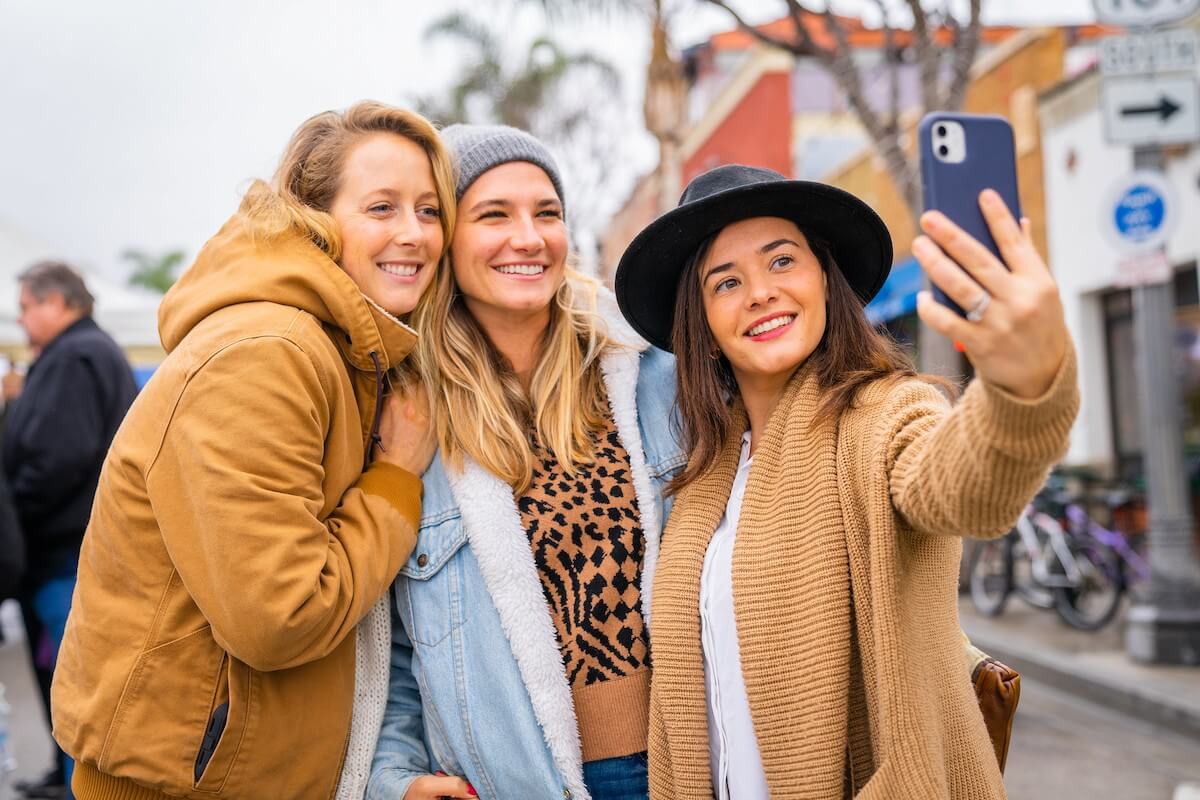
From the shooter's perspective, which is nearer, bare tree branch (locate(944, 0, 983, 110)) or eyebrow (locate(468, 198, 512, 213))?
eyebrow (locate(468, 198, 512, 213))

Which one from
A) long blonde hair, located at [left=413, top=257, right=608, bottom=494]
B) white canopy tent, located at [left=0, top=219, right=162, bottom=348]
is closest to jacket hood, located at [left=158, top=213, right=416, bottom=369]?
long blonde hair, located at [left=413, top=257, right=608, bottom=494]


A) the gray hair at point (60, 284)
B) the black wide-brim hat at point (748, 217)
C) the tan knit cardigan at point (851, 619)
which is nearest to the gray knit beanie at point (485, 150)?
the black wide-brim hat at point (748, 217)

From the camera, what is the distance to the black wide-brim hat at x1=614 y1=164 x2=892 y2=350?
222cm

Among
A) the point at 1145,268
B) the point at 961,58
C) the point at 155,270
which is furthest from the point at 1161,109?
the point at 155,270

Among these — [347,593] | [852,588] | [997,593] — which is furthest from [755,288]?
[997,593]

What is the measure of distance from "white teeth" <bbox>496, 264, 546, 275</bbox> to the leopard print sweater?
1.70 ft

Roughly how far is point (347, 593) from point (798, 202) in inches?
47.2

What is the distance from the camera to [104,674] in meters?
2.09

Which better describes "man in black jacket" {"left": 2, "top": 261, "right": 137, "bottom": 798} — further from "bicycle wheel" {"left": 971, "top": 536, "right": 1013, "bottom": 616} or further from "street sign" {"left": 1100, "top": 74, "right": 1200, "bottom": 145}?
"bicycle wheel" {"left": 971, "top": 536, "right": 1013, "bottom": 616}

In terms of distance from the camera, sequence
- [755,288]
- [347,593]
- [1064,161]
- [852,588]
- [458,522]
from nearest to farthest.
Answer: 1. [852,588]
2. [347,593]
3. [755,288]
4. [458,522]
5. [1064,161]

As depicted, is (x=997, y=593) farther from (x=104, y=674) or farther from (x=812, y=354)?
(x=104, y=674)

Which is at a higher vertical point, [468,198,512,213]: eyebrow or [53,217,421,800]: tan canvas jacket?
[468,198,512,213]: eyebrow

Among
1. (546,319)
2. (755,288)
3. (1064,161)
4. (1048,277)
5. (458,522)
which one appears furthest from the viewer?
(1064,161)

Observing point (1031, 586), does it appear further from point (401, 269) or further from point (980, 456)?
point (980, 456)
